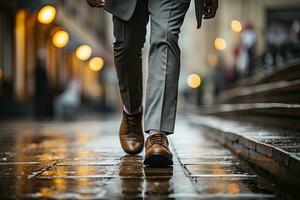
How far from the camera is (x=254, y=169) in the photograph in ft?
13.9

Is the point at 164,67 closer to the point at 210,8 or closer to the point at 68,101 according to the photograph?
the point at 210,8

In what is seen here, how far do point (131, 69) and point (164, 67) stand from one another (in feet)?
1.99

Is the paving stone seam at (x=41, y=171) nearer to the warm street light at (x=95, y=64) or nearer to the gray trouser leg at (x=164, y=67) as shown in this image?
the gray trouser leg at (x=164, y=67)

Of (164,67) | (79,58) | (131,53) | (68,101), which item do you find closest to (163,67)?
(164,67)

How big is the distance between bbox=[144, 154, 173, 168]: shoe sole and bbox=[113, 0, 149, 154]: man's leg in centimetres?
94

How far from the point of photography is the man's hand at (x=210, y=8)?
15.6 feet

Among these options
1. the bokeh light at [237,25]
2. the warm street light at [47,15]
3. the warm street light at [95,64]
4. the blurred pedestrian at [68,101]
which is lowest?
the blurred pedestrian at [68,101]

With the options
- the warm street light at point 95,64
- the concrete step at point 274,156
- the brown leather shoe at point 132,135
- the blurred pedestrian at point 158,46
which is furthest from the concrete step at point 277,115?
the warm street light at point 95,64

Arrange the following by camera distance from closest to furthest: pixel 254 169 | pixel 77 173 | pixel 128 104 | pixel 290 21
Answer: pixel 77 173 → pixel 254 169 → pixel 128 104 → pixel 290 21

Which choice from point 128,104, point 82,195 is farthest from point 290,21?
point 82,195

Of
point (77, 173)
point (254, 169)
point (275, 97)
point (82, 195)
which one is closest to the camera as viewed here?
point (82, 195)

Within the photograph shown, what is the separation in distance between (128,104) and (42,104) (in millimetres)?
16153

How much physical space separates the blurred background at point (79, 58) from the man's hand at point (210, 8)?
10.2ft

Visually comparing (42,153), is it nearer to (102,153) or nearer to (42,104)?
(102,153)
